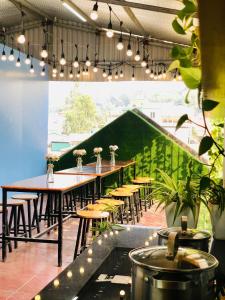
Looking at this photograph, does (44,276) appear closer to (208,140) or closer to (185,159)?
(208,140)

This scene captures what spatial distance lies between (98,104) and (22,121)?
8.41 feet

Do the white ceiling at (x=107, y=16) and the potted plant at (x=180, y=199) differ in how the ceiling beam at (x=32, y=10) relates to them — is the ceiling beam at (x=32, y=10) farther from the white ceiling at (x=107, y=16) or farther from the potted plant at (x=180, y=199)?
the potted plant at (x=180, y=199)

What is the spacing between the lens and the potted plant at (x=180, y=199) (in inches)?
91.3

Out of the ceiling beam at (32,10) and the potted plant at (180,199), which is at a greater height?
the ceiling beam at (32,10)

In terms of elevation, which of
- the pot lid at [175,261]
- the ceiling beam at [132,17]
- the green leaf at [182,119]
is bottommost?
the pot lid at [175,261]

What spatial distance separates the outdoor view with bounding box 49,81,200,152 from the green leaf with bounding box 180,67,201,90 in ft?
30.9

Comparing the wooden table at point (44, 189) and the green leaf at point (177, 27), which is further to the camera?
the wooden table at point (44, 189)

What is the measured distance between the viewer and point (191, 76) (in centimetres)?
118

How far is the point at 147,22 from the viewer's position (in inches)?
360

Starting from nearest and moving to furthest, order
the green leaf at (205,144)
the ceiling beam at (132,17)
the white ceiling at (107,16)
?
the green leaf at (205,144), the ceiling beam at (132,17), the white ceiling at (107,16)

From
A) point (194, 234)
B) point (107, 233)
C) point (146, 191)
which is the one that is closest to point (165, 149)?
point (146, 191)

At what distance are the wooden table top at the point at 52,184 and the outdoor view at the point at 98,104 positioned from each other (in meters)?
4.68

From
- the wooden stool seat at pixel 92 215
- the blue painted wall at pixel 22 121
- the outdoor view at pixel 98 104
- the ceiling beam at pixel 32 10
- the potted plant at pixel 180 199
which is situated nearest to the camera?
the potted plant at pixel 180 199

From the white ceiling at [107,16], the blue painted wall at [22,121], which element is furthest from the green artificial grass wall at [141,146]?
the white ceiling at [107,16]
